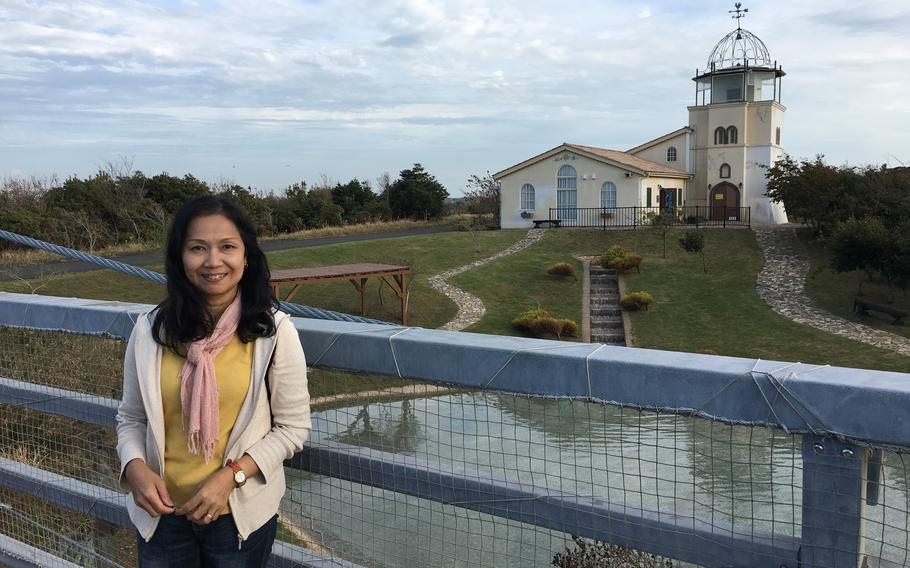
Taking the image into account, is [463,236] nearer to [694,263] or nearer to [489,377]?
[694,263]

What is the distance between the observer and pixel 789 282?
23078 mm

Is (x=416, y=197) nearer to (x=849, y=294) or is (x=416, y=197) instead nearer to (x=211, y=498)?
(x=849, y=294)

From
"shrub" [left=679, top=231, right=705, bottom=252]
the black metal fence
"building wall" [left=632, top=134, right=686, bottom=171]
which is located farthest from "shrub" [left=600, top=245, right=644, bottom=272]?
"building wall" [left=632, top=134, right=686, bottom=171]

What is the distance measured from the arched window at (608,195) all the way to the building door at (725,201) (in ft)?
17.4

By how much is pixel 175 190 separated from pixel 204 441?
32216 millimetres

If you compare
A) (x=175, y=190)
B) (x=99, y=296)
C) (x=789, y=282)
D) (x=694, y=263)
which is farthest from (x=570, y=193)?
(x=99, y=296)

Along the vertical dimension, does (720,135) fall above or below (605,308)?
above

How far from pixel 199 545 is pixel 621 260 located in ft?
74.5

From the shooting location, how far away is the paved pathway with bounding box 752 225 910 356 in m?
18.4

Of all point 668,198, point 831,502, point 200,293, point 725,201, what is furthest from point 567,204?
point 831,502

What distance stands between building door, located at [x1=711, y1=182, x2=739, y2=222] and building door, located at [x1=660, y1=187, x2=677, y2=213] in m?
1.79

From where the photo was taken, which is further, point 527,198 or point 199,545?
point 527,198

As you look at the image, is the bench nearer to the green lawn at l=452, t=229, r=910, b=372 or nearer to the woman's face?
the green lawn at l=452, t=229, r=910, b=372

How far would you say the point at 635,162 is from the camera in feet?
108
